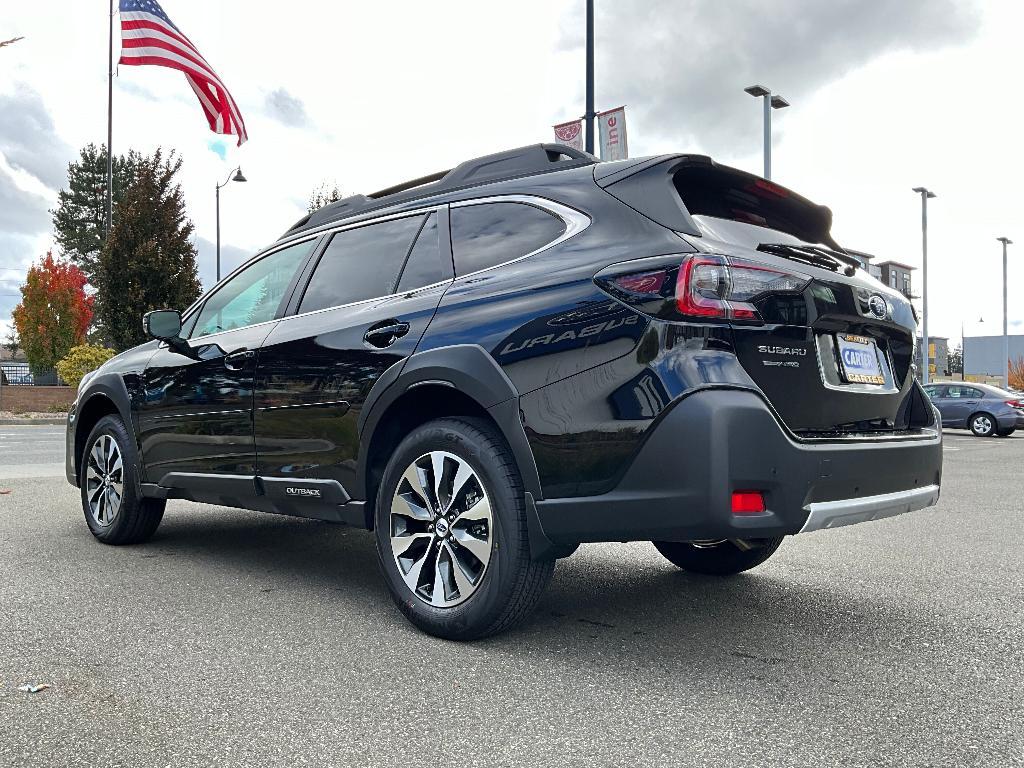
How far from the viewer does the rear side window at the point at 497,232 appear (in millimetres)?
3619

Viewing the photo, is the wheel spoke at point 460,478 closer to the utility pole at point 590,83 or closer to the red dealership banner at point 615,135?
the red dealership banner at point 615,135

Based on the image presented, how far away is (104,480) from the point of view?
5609 millimetres

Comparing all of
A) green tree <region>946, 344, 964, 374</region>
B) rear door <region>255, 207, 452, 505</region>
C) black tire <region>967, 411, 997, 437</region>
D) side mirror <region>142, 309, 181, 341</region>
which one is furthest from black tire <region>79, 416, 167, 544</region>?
green tree <region>946, 344, 964, 374</region>

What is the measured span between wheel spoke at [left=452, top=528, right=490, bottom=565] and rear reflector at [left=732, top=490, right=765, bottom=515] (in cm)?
94

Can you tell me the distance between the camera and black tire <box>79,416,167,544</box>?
5355 mm

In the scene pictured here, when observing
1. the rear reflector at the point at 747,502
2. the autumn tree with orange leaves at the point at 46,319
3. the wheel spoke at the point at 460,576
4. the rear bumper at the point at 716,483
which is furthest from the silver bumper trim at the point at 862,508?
the autumn tree with orange leaves at the point at 46,319

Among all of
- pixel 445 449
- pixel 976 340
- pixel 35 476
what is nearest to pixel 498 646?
pixel 445 449

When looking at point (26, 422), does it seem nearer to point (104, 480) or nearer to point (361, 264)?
point (104, 480)

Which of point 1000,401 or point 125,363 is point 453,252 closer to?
point 125,363

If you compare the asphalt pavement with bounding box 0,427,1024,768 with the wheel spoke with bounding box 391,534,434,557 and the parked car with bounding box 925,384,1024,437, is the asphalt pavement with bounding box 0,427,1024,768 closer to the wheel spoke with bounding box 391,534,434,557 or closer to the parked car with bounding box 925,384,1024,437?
the wheel spoke with bounding box 391,534,434,557

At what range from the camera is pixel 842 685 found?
120 inches

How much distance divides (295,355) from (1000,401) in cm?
2488

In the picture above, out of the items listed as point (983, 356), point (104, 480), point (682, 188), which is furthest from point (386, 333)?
point (983, 356)

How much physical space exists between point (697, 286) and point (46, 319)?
4591 cm
